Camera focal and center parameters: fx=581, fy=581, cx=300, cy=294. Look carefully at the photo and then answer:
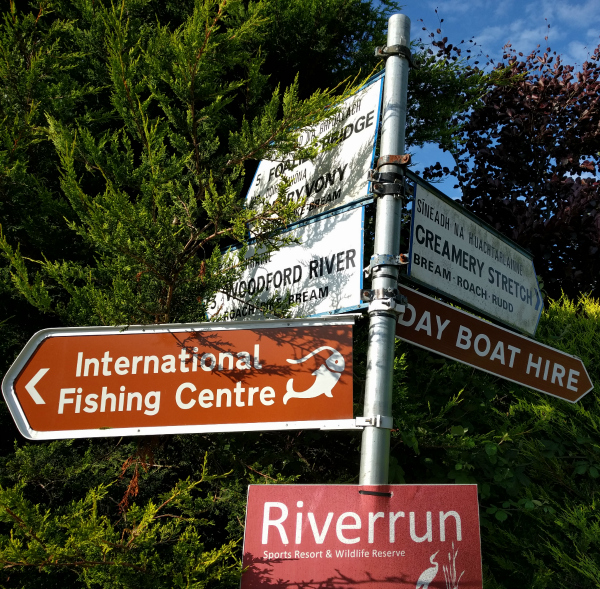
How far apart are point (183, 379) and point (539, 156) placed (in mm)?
8423

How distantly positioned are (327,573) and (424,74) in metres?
5.56

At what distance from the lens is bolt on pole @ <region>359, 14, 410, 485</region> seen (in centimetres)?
223

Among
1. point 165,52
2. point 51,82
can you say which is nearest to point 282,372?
point 165,52

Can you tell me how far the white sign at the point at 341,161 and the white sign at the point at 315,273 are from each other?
0.16m

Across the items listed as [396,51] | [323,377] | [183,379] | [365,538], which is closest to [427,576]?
[365,538]

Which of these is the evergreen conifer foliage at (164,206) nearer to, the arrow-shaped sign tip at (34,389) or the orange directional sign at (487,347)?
the arrow-shaped sign tip at (34,389)

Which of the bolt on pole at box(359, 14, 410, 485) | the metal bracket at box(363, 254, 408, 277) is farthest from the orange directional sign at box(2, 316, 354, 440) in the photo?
the metal bracket at box(363, 254, 408, 277)

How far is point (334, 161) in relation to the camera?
330 cm

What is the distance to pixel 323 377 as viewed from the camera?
2.37 meters

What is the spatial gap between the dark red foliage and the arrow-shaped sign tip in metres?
6.75

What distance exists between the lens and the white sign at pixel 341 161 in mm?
3031

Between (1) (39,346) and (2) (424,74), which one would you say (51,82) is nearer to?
(1) (39,346)

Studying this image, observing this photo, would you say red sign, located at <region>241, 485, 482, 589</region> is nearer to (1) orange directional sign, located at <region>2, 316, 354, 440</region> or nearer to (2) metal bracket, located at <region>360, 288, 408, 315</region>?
(1) orange directional sign, located at <region>2, 316, 354, 440</region>

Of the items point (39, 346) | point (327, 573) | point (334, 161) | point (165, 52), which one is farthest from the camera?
point (165, 52)
